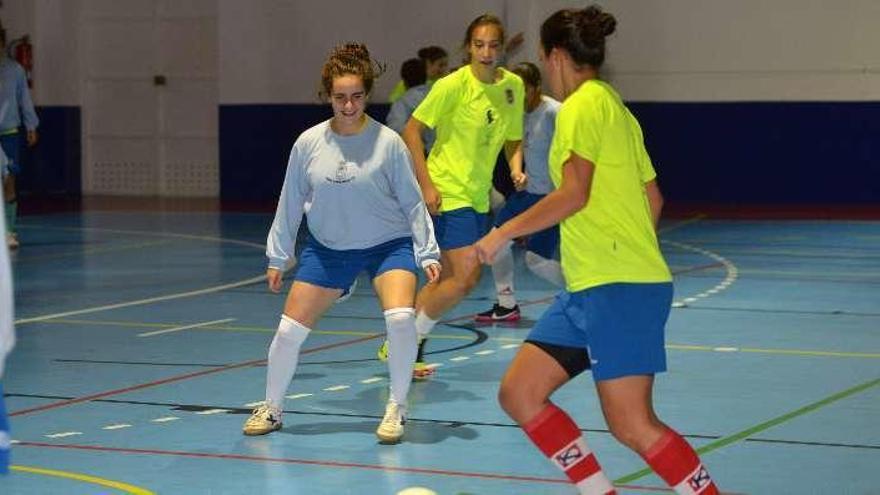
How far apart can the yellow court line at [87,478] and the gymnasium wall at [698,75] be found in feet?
60.6

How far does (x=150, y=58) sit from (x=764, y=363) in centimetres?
2005

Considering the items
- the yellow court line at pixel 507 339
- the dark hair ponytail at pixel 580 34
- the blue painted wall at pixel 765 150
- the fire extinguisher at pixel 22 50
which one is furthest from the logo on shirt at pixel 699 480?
the fire extinguisher at pixel 22 50

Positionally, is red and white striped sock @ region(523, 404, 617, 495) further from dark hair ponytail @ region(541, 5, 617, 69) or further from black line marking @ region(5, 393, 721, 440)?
black line marking @ region(5, 393, 721, 440)

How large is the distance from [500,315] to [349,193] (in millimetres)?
4771

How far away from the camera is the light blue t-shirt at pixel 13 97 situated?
19203 mm

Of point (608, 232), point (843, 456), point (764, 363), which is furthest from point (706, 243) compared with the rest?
point (608, 232)

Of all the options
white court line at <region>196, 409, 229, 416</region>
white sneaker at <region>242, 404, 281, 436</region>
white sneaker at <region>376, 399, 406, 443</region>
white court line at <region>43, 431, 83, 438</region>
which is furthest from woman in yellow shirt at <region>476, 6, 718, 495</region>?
white court line at <region>196, 409, 229, 416</region>

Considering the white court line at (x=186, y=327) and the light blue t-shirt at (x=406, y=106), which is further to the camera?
the light blue t-shirt at (x=406, y=106)

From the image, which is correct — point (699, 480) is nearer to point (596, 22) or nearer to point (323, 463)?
point (596, 22)

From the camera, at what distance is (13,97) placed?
19.3 meters

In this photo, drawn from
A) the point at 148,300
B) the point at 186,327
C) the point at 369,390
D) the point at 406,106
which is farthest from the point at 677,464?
the point at 406,106

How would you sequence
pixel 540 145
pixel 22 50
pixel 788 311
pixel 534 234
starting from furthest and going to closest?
pixel 22 50
pixel 788 311
pixel 540 145
pixel 534 234

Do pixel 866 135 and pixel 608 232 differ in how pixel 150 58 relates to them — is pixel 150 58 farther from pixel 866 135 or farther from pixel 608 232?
pixel 608 232

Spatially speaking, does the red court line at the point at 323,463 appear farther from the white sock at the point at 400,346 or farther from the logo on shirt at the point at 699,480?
the logo on shirt at the point at 699,480
